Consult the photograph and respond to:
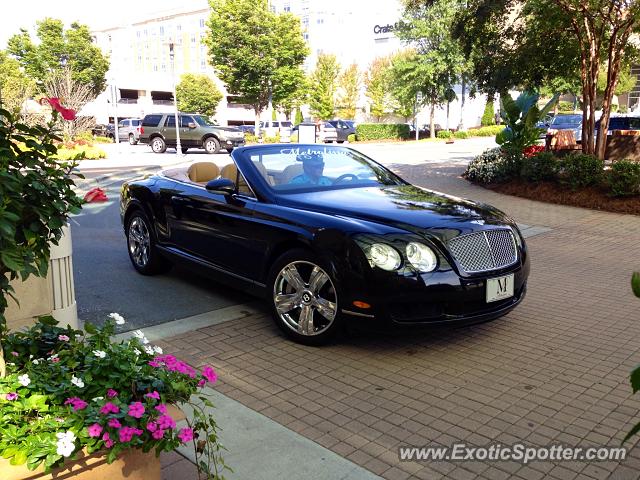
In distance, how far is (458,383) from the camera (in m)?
4.11

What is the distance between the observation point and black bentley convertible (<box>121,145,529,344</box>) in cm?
423

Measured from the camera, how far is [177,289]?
640 cm

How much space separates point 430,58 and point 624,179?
31.8 m

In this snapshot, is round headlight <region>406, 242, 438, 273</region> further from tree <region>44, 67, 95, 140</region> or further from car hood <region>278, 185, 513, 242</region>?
tree <region>44, 67, 95, 140</region>

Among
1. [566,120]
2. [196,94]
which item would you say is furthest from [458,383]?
[196,94]

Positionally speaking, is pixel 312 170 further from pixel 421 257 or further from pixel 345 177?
pixel 421 257

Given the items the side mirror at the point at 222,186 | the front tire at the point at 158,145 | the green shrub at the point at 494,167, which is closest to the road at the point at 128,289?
the side mirror at the point at 222,186

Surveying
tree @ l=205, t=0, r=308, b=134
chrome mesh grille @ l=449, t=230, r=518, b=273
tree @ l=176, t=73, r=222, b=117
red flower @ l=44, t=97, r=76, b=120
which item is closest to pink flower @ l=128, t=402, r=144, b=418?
red flower @ l=44, t=97, r=76, b=120

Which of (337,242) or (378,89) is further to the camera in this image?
(378,89)

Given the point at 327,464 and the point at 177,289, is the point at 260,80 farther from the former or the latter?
the point at 327,464

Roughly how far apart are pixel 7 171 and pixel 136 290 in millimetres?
4324

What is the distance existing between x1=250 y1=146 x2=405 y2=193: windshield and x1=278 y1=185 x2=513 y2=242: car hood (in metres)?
0.21

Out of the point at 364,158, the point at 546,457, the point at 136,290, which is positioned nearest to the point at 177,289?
the point at 136,290

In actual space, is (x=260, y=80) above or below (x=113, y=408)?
above
